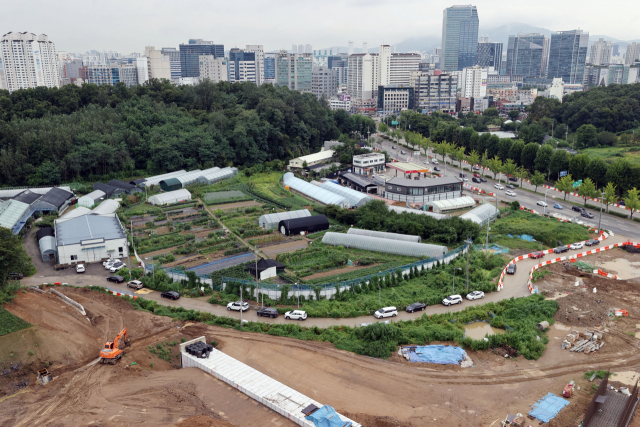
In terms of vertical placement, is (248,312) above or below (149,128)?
below

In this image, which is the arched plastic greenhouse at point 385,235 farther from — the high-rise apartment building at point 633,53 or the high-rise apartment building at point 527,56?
the high-rise apartment building at point 633,53

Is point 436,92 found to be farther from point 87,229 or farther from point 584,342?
point 584,342

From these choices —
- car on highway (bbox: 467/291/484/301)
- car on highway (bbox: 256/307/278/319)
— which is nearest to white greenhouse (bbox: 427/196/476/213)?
car on highway (bbox: 467/291/484/301)

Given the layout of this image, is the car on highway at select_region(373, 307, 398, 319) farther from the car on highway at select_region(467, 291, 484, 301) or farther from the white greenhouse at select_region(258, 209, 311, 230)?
the white greenhouse at select_region(258, 209, 311, 230)

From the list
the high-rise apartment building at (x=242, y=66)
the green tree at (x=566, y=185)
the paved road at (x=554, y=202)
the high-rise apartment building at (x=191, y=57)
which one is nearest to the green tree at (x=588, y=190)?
the green tree at (x=566, y=185)

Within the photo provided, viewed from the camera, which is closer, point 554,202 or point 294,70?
point 554,202

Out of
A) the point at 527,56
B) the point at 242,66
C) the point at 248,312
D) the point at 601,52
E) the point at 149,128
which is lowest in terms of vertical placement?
the point at 248,312

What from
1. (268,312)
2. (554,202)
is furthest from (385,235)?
(554,202)

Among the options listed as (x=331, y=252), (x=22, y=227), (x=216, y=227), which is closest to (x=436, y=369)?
(x=331, y=252)
